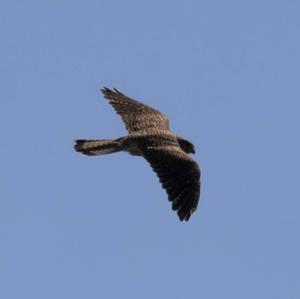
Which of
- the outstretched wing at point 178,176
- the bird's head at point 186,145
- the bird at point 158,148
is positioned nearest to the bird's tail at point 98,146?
the bird at point 158,148

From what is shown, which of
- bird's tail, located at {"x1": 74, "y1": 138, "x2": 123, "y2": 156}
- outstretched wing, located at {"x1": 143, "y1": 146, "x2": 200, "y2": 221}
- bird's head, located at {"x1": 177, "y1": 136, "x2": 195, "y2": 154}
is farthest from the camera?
bird's head, located at {"x1": 177, "y1": 136, "x2": 195, "y2": 154}

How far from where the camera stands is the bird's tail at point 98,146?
30000mm

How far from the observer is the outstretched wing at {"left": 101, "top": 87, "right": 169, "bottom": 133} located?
32.0 m

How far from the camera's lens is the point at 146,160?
29203mm

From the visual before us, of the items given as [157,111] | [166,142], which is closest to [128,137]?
[166,142]

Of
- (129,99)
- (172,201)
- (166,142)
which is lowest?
(172,201)

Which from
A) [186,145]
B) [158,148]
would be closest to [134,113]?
[186,145]

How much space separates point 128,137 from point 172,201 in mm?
2546

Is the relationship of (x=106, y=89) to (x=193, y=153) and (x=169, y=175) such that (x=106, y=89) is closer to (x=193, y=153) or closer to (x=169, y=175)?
(x=193, y=153)

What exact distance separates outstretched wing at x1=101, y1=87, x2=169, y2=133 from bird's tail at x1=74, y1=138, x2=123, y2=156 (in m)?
1.43

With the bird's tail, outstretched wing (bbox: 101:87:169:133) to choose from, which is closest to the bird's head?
outstretched wing (bbox: 101:87:169:133)

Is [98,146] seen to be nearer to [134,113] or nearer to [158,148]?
[158,148]

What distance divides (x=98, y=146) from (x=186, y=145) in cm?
256

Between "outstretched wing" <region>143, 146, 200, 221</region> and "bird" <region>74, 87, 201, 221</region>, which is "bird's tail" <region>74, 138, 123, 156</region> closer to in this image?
"bird" <region>74, 87, 201, 221</region>
